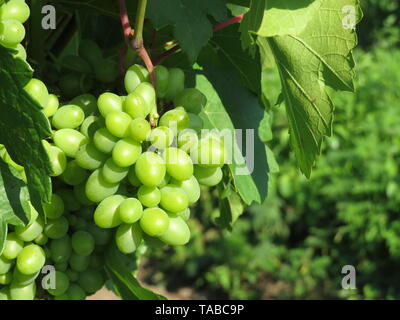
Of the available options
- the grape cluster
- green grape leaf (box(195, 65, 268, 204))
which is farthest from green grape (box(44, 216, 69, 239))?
green grape leaf (box(195, 65, 268, 204))

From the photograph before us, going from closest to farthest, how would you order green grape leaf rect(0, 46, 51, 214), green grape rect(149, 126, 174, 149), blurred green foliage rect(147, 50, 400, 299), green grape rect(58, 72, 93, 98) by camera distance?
1. green grape leaf rect(0, 46, 51, 214)
2. green grape rect(149, 126, 174, 149)
3. green grape rect(58, 72, 93, 98)
4. blurred green foliage rect(147, 50, 400, 299)

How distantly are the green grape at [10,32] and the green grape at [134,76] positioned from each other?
131mm

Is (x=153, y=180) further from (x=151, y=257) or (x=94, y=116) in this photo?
(x=151, y=257)

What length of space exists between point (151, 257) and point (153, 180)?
3310 millimetres

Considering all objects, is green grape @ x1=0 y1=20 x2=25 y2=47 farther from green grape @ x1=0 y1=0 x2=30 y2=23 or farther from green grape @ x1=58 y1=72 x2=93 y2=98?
green grape @ x1=58 y1=72 x2=93 y2=98

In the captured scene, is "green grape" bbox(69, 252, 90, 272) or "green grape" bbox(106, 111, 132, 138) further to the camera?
"green grape" bbox(69, 252, 90, 272)

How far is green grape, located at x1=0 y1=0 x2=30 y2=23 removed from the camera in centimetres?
63

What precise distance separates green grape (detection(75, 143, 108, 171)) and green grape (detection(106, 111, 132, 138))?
0.03 m

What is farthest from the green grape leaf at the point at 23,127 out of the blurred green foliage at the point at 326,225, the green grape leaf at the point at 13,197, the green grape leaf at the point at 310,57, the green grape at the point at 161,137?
the blurred green foliage at the point at 326,225

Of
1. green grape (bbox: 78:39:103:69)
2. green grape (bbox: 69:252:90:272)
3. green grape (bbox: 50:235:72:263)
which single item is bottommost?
green grape (bbox: 69:252:90:272)

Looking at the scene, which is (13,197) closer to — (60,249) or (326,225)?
(60,249)

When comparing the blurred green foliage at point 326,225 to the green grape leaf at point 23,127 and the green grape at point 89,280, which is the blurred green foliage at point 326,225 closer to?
the green grape at point 89,280

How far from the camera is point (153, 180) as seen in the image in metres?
0.68

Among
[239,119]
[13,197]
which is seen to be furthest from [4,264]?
[239,119]
